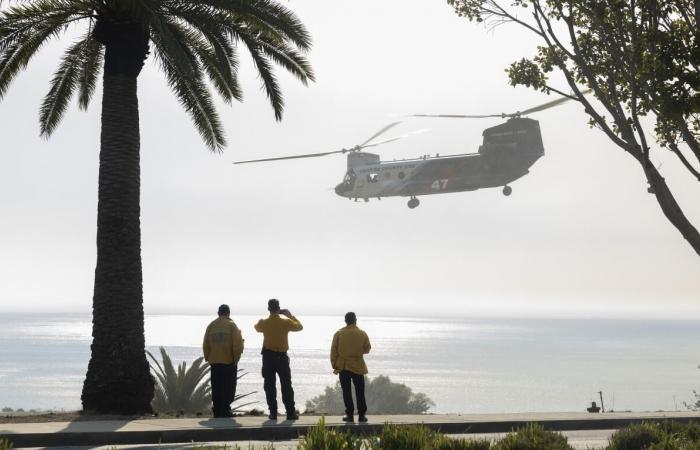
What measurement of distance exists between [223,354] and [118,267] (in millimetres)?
3504

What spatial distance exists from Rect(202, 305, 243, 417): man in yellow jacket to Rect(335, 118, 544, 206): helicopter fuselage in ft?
139

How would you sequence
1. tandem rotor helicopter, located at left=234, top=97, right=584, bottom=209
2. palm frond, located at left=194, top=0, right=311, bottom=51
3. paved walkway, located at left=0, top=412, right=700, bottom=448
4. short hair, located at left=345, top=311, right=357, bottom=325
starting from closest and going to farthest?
paved walkway, located at left=0, top=412, right=700, bottom=448
short hair, located at left=345, top=311, right=357, bottom=325
palm frond, located at left=194, top=0, right=311, bottom=51
tandem rotor helicopter, located at left=234, top=97, right=584, bottom=209

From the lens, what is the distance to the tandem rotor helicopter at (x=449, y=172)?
2242 inches

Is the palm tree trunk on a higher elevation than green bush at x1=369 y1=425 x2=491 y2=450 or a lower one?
higher

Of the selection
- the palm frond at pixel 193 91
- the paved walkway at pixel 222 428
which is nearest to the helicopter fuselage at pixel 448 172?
the palm frond at pixel 193 91

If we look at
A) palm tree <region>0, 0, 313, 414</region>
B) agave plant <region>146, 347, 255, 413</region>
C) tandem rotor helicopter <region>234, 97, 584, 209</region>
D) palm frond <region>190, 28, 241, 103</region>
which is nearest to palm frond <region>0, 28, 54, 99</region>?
palm tree <region>0, 0, 313, 414</region>

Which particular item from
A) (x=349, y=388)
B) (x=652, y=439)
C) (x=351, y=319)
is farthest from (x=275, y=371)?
(x=652, y=439)

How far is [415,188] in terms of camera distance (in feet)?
189

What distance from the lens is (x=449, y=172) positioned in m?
56.9

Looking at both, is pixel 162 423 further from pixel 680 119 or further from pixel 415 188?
pixel 415 188

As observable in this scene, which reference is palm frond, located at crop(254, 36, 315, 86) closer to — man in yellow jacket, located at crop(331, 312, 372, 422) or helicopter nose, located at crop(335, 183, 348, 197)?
man in yellow jacket, located at crop(331, 312, 372, 422)

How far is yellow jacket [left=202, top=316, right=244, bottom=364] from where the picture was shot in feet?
47.7

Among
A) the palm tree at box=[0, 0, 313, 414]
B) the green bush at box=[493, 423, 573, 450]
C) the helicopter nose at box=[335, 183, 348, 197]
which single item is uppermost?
the helicopter nose at box=[335, 183, 348, 197]

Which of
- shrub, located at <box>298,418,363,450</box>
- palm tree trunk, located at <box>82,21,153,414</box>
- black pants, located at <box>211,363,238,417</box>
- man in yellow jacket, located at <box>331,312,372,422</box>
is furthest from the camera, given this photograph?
palm tree trunk, located at <box>82,21,153,414</box>
